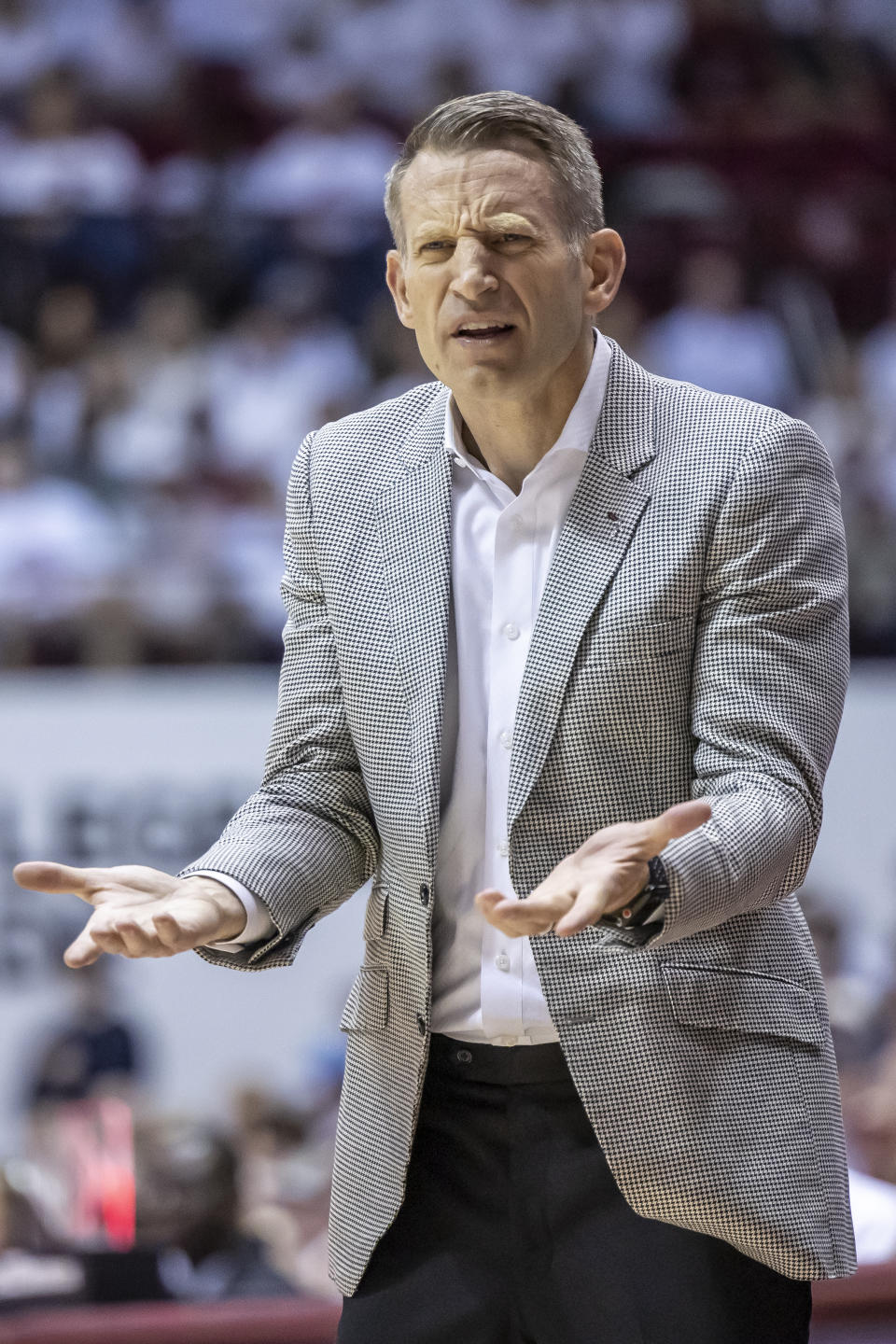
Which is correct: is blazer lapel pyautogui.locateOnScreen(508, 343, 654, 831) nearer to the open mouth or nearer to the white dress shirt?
the white dress shirt

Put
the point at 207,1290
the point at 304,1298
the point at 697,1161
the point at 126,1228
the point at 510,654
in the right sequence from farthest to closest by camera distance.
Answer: the point at 126,1228 < the point at 207,1290 < the point at 304,1298 < the point at 510,654 < the point at 697,1161

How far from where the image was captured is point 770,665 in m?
1.67

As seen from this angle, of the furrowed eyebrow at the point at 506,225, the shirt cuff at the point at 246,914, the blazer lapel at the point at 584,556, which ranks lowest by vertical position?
the shirt cuff at the point at 246,914

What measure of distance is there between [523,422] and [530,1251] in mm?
814

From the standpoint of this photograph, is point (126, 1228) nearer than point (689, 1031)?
No

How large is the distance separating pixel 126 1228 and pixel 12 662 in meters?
2.13

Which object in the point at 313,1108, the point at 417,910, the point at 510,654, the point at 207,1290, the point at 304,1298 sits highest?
the point at 510,654

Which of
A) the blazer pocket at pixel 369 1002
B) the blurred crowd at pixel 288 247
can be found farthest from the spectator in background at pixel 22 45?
the blazer pocket at pixel 369 1002

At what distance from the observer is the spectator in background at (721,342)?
7.10m

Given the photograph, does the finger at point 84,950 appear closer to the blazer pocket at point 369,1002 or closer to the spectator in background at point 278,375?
the blazer pocket at point 369,1002

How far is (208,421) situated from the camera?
6.80 m

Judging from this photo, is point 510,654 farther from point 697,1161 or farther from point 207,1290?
point 207,1290

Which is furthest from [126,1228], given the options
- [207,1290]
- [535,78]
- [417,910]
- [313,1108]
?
[535,78]

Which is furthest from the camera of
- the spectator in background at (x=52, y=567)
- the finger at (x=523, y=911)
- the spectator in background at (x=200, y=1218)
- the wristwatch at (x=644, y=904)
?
the spectator in background at (x=52, y=567)
